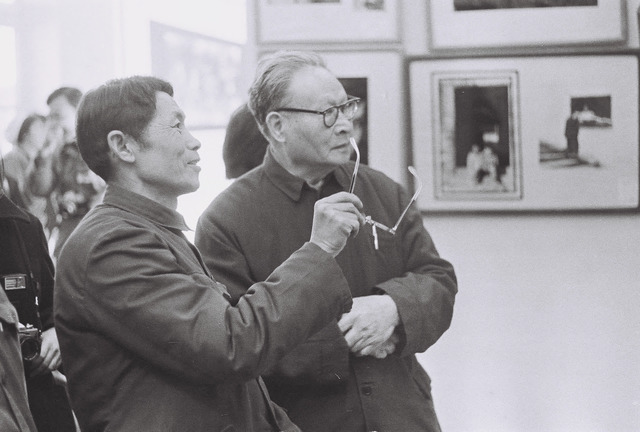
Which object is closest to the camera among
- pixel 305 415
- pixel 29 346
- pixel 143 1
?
pixel 305 415

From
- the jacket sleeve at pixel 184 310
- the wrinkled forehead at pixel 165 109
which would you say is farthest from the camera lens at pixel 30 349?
the wrinkled forehead at pixel 165 109

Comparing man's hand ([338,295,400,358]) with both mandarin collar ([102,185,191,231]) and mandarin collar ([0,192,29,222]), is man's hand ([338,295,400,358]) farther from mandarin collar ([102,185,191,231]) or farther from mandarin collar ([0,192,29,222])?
mandarin collar ([0,192,29,222])

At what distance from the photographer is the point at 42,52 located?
3732 mm

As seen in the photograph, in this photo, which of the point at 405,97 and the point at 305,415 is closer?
the point at 305,415

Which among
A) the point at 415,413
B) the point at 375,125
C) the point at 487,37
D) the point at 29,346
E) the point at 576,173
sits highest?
the point at 487,37

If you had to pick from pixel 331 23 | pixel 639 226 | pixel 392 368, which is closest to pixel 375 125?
pixel 331 23

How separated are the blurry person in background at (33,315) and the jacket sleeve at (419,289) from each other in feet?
3.01

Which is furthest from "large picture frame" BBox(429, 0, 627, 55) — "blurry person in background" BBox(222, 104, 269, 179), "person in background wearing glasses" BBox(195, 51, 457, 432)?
"person in background wearing glasses" BBox(195, 51, 457, 432)

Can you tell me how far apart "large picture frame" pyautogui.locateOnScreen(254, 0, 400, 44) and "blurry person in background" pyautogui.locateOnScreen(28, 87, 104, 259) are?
95 centimetres

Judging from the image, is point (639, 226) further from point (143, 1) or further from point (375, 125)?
point (143, 1)

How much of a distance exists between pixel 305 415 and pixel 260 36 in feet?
5.67

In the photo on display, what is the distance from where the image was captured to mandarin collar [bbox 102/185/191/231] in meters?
1.67

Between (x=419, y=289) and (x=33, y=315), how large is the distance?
104 cm

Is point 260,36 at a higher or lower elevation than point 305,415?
higher
